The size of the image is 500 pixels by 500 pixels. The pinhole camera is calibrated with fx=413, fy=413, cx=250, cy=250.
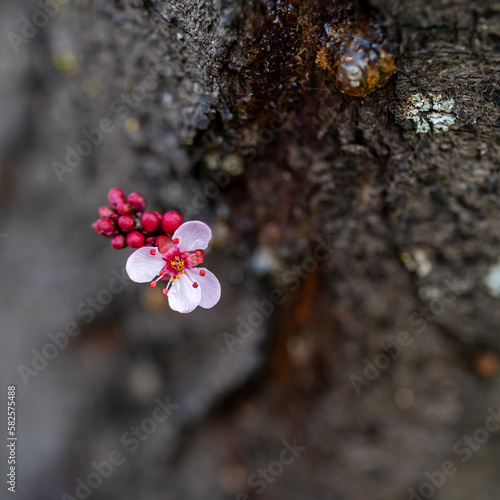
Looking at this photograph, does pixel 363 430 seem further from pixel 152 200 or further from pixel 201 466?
pixel 152 200

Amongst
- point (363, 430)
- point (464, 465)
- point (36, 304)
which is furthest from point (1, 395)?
point (464, 465)

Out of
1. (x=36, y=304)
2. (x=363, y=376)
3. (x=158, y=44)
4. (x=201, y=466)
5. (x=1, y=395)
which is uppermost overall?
(x=158, y=44)

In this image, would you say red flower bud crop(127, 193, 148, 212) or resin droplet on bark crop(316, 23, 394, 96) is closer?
resin droplet on bark crop(316, 23, 394, 96)

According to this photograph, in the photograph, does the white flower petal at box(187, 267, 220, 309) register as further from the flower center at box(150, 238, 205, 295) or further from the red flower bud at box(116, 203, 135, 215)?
the red flower bud at box(116, 203, 135, 215)

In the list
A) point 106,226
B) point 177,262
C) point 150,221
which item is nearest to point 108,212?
point 106,226

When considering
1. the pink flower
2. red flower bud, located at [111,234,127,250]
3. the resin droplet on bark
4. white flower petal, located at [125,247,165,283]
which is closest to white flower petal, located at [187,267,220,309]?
the pink flower

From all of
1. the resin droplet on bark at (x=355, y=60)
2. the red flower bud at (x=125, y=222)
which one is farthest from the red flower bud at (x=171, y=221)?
the resin droplet on bark at (x=355, y=60)

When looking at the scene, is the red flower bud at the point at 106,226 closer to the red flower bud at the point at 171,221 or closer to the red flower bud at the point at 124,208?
the red flower bud at the point at 124,208
